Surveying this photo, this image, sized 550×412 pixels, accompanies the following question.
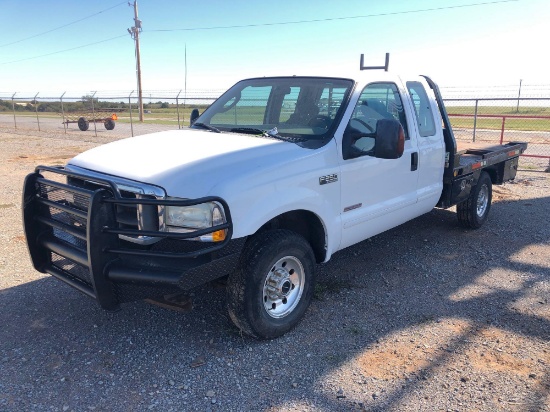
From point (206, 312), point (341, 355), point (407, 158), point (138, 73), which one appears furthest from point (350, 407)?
point (138, 73)

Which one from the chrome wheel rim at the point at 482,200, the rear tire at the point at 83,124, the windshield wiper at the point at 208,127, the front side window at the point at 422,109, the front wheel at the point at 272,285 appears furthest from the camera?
the rear tire at the point at 83,124

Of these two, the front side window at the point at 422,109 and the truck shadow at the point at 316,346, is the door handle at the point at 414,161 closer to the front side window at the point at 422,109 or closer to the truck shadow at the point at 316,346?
the front side window at the point at 422,109

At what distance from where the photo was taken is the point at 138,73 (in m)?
33.8

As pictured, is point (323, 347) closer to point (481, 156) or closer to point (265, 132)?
point (265, 132)

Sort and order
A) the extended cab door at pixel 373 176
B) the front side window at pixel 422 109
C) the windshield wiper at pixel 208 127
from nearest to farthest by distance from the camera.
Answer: the extended cab door at pixel 373 176
the windshield wiper at pixel 208 127
the front side window at pixel 422 109

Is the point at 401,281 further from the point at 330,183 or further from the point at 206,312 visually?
the point at 206,312

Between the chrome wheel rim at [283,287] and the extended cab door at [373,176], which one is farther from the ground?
the extended cab door at [373,176]

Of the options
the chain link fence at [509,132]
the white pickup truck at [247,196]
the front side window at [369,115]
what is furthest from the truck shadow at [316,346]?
the chain link fence at [509,132]

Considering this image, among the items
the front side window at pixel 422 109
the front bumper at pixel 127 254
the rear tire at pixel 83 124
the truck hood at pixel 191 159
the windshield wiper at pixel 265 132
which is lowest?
the rear tire at pixel 83 124

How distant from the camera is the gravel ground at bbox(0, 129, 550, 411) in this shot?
3123mm

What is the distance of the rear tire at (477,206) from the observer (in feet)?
21.3

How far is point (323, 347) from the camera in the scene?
3.71 meters

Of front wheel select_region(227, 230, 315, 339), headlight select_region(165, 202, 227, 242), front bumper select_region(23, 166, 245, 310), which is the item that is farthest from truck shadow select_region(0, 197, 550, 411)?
headlight select_region(165, 202, 227, 242)

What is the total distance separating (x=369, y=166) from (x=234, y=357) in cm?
199
